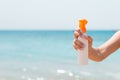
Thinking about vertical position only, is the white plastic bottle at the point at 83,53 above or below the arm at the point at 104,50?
above

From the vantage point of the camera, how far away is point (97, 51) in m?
2.43

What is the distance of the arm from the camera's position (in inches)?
95.0

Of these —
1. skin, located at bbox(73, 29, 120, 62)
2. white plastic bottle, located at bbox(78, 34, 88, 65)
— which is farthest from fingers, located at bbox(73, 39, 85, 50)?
skin, located at bbox(73, 29, 120, 62)

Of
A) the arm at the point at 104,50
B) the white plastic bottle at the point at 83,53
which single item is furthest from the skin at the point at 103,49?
the white plastic bottle at the point at 83,53

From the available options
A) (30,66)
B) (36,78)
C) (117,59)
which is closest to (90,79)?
(36,78)

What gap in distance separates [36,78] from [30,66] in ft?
9.13

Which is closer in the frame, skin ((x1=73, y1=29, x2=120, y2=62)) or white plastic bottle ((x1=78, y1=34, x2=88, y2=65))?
white plastic bottle ((x1=78, y1=34, x2=88, y2=65))

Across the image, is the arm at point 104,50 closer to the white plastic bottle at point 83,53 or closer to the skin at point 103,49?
the skin at point 103,49

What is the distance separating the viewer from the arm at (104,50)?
7.91 feet

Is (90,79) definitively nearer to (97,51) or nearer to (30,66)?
(30,66)

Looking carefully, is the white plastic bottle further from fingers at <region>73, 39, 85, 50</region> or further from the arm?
the arm

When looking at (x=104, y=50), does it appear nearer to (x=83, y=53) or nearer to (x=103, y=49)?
(x=103, y=49)

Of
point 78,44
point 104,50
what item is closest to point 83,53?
point 78,44

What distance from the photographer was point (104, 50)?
8.04 ft
